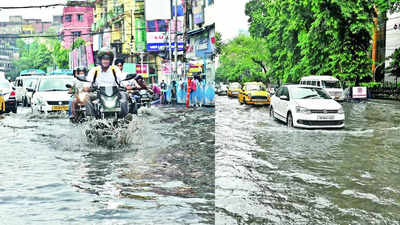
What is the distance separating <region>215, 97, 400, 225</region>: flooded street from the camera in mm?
5172

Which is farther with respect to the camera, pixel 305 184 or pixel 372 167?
pixel 372 167

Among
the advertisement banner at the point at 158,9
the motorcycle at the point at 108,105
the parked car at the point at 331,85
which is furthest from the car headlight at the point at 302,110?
the advertisement banner at the point at 158,9

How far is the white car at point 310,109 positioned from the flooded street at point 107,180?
3591mm

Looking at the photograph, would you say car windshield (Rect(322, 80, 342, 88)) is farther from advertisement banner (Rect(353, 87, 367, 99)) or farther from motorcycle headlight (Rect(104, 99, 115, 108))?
motorcycle headlight (Rect(104, 99, 115, 108))

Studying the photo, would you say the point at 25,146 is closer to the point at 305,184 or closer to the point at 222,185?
the point at 222,185

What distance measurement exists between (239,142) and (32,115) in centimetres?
998

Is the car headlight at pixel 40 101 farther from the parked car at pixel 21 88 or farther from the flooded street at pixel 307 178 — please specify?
the parked car at pixel 21 88

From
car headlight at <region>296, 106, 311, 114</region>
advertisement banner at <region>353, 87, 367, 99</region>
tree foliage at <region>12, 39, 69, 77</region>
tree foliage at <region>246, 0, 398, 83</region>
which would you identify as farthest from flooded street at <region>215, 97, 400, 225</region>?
tree foliage at <region>12, 39, 69, 77</region>

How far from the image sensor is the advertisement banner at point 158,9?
134ft

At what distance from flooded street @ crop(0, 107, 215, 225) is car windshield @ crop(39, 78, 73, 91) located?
6741mm

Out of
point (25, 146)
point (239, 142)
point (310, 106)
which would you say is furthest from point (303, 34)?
point (25, 146)

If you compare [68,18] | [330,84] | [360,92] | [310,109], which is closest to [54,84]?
[310,109]

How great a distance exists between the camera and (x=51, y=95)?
57.6 feet

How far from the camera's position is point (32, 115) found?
18.1 meters
